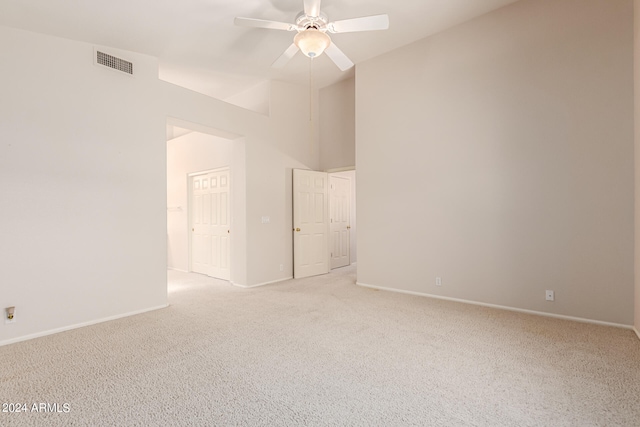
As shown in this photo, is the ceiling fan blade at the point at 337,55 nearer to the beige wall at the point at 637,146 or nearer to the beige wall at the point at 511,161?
the beige wall at the point at 511,161

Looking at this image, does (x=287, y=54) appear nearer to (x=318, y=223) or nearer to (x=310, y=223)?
(x=310, y=223)

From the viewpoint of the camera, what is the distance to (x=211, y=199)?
595 cm

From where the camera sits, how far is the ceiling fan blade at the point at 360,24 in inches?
108

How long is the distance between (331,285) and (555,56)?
400cm

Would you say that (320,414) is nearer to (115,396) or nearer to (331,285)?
(115,396)

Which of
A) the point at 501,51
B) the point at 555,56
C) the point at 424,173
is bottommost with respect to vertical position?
the point at 424,173

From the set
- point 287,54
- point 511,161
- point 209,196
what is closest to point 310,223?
point 209,196

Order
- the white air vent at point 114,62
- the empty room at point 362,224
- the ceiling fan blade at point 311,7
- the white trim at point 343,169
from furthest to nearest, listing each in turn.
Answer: the white trim at point 343,169
the white air vent at point 114,62
the ceiling fan blade at point 311,7
the empty room at point 362,224

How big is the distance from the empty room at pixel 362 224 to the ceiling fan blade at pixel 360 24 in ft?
0.07

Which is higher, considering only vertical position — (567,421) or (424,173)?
(424,173)

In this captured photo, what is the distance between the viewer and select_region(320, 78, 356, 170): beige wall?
5594 millimetres

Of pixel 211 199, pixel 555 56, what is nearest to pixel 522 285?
pixel 555 56

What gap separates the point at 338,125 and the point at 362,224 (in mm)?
2065

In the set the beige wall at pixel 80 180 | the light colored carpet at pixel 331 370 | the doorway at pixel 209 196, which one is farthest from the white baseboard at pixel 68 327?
the doorway at pixel 209 196
